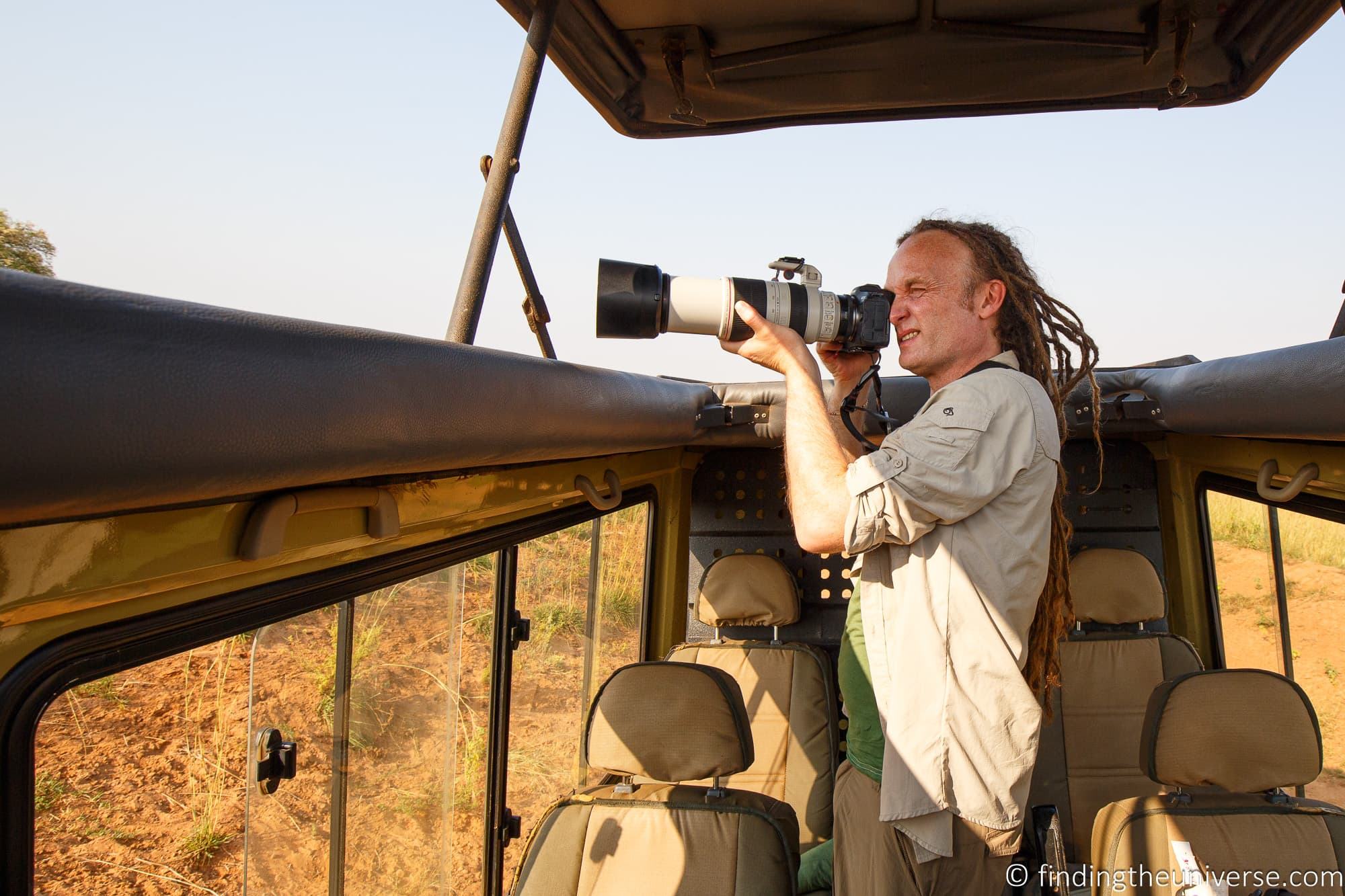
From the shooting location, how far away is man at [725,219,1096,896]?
58.2 inches

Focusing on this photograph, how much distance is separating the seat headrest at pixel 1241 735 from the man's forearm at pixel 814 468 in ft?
3.34

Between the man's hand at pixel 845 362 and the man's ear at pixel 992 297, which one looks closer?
the man's ear at pixel 992 297

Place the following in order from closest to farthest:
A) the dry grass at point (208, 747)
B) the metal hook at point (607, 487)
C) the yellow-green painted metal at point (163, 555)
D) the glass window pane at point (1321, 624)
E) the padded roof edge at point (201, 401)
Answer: the padded roof edge at point (201, 401) → the yellow-green painted metal at point (163, 555) → the dry grass at point (208, 747) → the metal hook at point (607, 487) → the glass window pane at point (1321, 624)

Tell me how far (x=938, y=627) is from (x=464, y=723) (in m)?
1.21

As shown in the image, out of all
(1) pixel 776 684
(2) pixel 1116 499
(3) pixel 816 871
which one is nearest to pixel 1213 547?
(2) pixel 1116 499

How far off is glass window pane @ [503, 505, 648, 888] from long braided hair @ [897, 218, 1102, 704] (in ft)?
4.12

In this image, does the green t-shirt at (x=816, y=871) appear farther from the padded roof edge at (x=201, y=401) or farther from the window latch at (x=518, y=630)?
the padded roof edge at (x=201, y=401)

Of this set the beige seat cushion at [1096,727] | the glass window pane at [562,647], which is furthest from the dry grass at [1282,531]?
the glass window pane at [562,647]

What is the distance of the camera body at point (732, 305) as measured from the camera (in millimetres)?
1551

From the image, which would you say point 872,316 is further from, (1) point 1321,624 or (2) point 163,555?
(1) point 1321,624

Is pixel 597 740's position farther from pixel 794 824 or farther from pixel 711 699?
pixel 794 824

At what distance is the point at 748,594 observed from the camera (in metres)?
3.57

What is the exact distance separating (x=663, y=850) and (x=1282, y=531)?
81.9 inches

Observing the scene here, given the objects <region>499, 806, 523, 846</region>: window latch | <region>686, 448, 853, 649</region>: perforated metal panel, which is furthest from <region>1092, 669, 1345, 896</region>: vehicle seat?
<region>686, 448, 853, 649</region>: perforated metal panel
